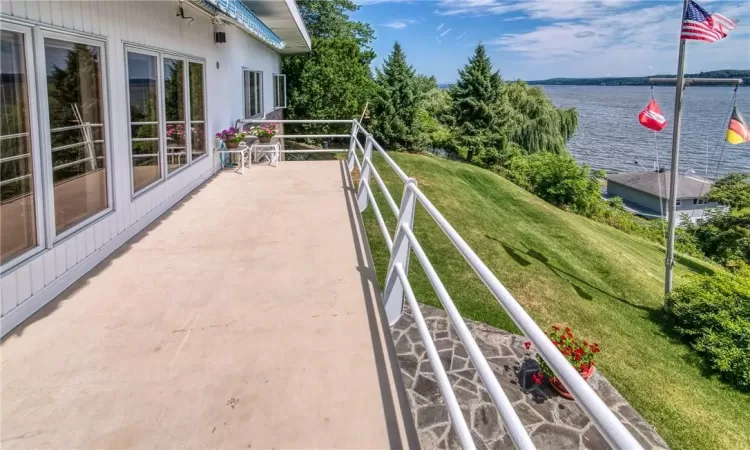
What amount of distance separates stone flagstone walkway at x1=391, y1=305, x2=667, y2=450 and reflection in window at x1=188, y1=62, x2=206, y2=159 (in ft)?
11.8

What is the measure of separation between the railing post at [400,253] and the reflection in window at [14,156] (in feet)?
6.84

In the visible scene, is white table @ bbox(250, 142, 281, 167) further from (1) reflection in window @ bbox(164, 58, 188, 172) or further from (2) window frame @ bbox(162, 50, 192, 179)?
(1) reflection in window @ bbox(164, 58, 188, 172)

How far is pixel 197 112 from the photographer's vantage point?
672 cm

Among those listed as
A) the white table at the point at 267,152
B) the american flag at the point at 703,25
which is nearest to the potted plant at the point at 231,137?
the white table at the point at 267,152

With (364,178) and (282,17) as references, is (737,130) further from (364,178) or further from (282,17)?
(282,17)

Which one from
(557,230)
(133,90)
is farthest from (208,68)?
(557,230)

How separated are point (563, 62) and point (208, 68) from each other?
4406cm

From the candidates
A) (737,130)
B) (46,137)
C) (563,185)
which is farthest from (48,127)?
(563,185)

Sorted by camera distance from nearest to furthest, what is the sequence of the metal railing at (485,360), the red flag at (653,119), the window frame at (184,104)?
the metal railing at (485,360) < the window frame at (184,104) < the red flag at (653,119)

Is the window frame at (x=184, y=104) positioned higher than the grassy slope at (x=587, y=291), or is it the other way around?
the window frame at (x=184, y=104)

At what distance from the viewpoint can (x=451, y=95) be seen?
26203 mm

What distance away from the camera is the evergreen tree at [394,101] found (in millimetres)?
23547

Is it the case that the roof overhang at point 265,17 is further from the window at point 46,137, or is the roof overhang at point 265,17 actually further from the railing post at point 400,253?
the railing post at point 400,253

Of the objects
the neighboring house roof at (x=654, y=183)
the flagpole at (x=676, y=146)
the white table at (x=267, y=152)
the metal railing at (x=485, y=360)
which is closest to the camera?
the metal railing at (x=485, y=360)
